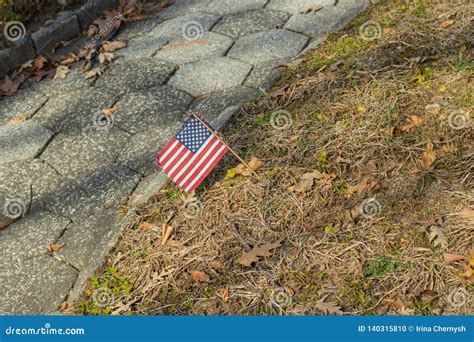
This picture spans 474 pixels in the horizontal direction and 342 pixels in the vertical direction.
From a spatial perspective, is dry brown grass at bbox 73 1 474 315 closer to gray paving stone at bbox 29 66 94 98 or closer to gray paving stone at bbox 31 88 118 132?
gray paving stone at bbox 31 88 118 132

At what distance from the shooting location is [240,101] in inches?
151

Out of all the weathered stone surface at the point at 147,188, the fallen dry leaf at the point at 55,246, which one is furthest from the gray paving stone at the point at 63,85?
the fallen dry leaf at the point at 55,246

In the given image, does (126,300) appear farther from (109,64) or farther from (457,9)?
(457,9)

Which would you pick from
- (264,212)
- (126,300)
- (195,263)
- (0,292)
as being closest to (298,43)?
(264,212)

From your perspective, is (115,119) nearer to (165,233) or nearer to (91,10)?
(165,233)

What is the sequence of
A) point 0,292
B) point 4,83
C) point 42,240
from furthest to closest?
1. point 4,83
2. point 42,240
3. point 0,292

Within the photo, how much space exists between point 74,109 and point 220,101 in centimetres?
117

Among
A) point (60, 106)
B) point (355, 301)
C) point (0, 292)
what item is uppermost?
point (60, 106)

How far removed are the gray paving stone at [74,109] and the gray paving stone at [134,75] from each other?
0.34 ft

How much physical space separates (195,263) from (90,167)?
48.6 inches

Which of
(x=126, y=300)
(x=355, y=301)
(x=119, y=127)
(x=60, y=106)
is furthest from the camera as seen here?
(x=60, y=106)

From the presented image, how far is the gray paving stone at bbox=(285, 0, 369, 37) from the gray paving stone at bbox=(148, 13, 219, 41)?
75 cm

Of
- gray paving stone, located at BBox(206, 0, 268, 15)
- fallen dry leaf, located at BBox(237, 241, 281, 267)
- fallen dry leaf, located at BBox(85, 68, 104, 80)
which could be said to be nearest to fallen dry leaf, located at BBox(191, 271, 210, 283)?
fallen dry leaf, located at BBox(237, 241, 281, 267)

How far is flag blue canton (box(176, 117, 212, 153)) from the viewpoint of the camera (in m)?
3.00
